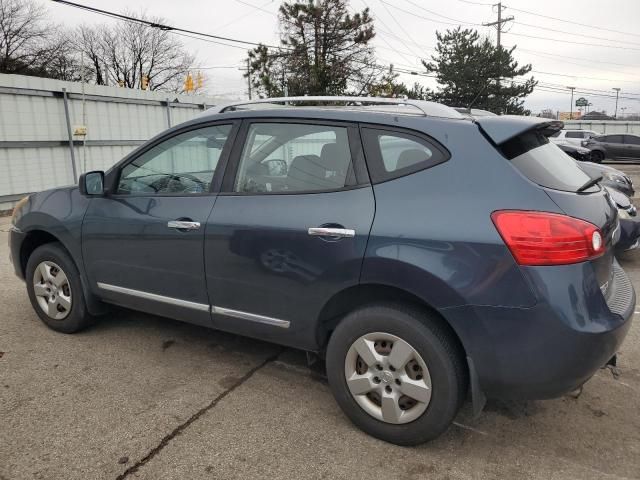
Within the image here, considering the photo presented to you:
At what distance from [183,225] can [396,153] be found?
1372mm

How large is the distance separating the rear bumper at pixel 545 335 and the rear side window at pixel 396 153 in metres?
0.70

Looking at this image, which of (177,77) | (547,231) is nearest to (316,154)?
(547,231)

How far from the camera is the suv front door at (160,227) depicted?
3.12 metres

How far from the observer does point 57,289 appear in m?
3.90

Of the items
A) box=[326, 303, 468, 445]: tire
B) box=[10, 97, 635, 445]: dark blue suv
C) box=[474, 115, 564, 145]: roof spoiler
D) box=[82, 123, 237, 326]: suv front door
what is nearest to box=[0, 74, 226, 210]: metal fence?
box=[82, 123, 237, 326]: suv front door

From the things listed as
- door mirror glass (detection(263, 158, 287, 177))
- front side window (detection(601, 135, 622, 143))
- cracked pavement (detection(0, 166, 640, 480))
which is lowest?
cracked pavement (detection(0, 166, 640, 480))

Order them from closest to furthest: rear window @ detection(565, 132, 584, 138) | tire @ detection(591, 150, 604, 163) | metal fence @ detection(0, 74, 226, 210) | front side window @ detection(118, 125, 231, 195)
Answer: front side window @ detection(118, 125, 231, 195) → metal fence @ detection(0, 74, 226, 210) → tire @ detection(591, 150, 604, 163) → rear window @ detection(565, 132, 584, 138)

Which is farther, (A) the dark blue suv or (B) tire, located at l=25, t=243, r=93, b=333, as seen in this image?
(B) tire, located at l=25, t=243, r=93, b=333

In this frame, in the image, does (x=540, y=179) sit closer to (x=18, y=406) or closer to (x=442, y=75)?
(x=18, y=406)

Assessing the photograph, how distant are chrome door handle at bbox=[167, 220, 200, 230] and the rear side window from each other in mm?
1132

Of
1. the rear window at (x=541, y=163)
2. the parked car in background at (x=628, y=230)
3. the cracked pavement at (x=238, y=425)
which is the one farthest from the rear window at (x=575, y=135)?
the rear window at (x=541, y=163)

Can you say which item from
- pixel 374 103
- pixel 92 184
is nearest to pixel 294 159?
pixel 374 103

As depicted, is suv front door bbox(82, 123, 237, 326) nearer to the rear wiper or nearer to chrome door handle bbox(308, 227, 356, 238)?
chrome door handle bbox(308, 227, 356, 238)

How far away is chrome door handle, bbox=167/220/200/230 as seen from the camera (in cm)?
305
